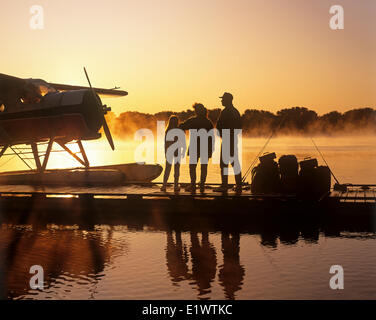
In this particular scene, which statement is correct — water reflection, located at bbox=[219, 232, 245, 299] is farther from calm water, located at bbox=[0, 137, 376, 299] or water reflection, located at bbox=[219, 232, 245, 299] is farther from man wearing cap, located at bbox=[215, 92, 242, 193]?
man wearing cap, located at bbox=[215, 92, 242, 193]

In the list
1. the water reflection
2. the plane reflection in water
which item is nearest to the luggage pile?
the plane reflection in water

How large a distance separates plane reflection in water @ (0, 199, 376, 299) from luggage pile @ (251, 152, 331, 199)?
94 centimetres

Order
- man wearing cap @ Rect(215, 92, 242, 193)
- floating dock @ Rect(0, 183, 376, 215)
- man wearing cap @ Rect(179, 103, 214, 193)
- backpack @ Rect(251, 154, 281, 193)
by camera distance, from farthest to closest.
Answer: backpack @ Rect(251, 154, 281, 193)
floating dock @ Rect(0, 183, 376, 215)
man wearing cap @ Rect(179, 103, 214, 193)
man wearing cap @ Rect(215, 92, 242, 193)

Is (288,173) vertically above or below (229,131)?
below

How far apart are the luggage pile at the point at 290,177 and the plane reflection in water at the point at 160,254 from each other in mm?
939

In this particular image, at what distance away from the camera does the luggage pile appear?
14102 millimetres

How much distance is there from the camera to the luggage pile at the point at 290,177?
46.3ft

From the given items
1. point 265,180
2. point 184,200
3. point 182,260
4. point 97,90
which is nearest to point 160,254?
point 182,260

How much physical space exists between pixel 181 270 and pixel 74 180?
8.62 m

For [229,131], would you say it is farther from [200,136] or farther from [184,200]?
[184,200]

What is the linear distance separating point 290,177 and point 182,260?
455 cm

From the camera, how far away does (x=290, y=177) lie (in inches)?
566

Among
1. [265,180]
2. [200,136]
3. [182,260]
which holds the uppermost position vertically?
[200,136]
